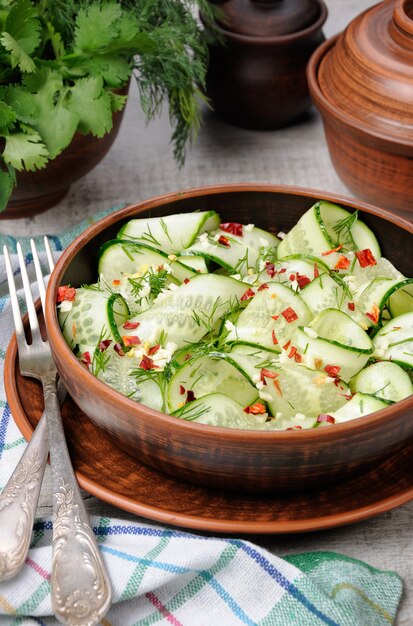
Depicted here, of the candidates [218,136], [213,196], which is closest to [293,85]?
[218,136]

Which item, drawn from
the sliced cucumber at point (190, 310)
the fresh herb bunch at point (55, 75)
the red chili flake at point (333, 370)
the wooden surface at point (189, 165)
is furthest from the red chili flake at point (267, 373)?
the wooden surface at point (189, 165)

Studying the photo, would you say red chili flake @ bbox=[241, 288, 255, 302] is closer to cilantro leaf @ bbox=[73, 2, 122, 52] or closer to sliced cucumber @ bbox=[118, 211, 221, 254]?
sliced cucumber @ bbox=[118, 211, 221, 254]

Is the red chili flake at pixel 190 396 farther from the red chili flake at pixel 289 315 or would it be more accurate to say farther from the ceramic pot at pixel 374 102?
the ceramic pot at pixel 374 102

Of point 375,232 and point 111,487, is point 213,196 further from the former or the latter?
point 111,487

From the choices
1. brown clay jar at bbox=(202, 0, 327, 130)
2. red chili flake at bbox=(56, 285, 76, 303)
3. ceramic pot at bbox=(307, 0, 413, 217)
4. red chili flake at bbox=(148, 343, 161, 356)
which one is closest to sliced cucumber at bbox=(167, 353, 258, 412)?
red chili flake at bbox=(148, 343, 161, 356)

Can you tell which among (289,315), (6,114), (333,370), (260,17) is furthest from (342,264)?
(260,17)

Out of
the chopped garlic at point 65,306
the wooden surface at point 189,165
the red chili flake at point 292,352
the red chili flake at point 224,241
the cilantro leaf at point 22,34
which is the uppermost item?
the cilantro leaf at point 22,34

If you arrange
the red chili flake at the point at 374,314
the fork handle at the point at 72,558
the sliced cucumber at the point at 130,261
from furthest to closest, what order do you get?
the sliced cucumber at the point at 130,261, the red chili flake at the point at 374,314, the fork handle at the point at 72,558
